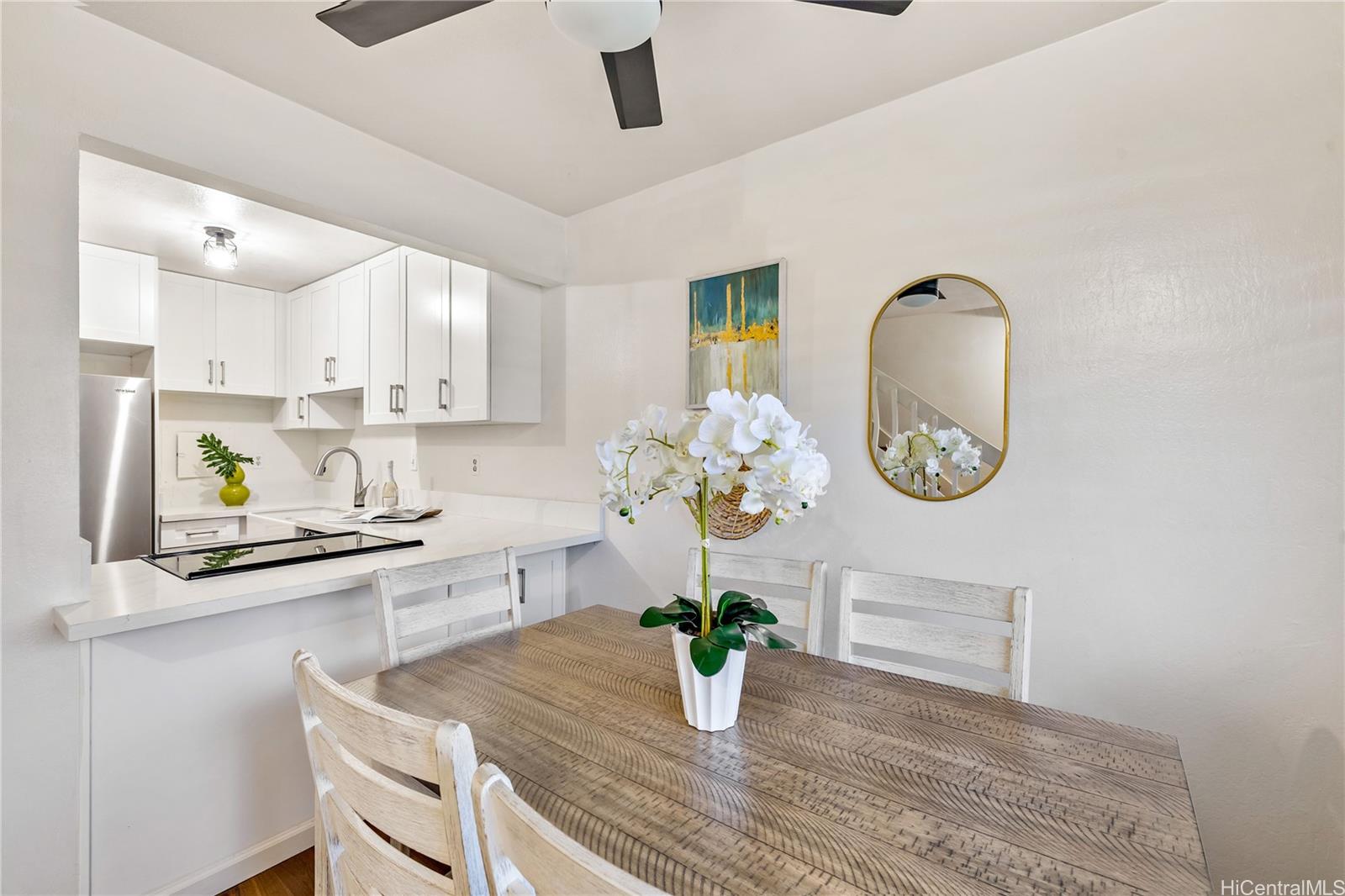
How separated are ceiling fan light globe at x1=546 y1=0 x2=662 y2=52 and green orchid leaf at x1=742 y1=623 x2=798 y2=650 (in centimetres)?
121

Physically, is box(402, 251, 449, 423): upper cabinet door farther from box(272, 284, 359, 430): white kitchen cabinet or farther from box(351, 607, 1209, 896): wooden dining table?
box(351, 607, 1209, 896): wooden dining table

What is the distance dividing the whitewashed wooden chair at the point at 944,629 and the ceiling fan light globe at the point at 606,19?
134 centimetres

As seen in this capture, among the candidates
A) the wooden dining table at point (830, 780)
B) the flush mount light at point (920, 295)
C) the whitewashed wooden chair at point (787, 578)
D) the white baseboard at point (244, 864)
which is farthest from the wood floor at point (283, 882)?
the flush mount light at point (920, 295)

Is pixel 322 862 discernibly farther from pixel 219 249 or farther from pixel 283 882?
pixel 219 249

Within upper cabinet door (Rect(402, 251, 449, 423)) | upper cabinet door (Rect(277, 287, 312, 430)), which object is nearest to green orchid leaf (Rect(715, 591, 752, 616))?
upper cabinet door (Rect(402, 251, 449, 423))

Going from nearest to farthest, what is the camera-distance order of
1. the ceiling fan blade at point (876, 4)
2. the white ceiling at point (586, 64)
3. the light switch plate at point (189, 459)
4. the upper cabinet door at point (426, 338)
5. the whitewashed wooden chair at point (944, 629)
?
→ 1. the ceiling fan blade at point (876, 4)
2. the whitewashed wooden chair at point (944, 629)
3. the white ceiling at point (586, 64)
4. the upper cabinet door at point (426, 338)
5. the light switch plate at point (189, 459)

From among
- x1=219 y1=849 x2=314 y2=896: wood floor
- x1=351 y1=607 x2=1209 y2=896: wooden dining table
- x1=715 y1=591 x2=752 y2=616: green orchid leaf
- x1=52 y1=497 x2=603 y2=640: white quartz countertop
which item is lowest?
Answer: x1=219 y1=849 x2=314 y2=896: wood floor

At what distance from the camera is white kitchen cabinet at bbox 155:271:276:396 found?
11.7 ft

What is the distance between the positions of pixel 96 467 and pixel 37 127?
2.31 metres

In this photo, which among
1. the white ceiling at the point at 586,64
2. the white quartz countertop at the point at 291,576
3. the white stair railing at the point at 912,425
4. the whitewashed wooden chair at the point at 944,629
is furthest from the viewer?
the white stair railing at the point at 912,425

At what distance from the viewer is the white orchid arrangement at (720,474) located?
0.99m

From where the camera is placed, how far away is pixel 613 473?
114cm

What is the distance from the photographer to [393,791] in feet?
2.47

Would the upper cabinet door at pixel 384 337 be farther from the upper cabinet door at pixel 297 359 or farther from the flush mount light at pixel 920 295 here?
the flush mount light at pixel 920 295
